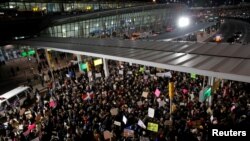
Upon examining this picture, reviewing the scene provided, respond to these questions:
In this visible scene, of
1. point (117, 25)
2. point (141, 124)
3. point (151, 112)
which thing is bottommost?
point (141, 124)

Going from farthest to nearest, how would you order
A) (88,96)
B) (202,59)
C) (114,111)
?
(88,96) < (114,111) < (202,59)

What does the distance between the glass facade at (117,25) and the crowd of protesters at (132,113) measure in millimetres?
23003

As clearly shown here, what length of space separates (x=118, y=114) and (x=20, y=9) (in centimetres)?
3710

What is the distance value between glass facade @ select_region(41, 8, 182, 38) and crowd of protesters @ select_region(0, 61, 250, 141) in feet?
75.5

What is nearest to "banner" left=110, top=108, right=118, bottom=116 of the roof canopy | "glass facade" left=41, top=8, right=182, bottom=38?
the roof canopy

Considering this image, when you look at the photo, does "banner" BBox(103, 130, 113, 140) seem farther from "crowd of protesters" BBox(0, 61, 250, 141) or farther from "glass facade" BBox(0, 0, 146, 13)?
"glass facade" BBox(0, 0, 146, 13)

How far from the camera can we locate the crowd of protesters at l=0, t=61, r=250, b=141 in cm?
1011

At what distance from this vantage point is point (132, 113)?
11.7 meters

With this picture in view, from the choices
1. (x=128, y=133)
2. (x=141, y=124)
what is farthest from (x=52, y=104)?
(x=141, y=124)

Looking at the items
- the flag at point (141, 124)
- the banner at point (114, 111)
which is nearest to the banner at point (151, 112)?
the flag at point (141, 124)

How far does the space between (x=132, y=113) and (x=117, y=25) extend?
37680 mm

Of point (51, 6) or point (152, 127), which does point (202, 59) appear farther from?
point (51, 6)

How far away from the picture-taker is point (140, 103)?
12398 mm

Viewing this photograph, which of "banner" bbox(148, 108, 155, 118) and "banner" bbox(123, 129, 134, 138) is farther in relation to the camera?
"banner" bbox(148, 108, 155, 118)
